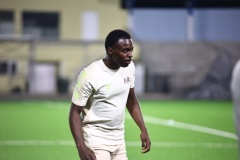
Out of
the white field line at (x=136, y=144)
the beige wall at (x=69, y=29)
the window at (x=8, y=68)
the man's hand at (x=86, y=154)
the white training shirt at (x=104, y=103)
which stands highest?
the white training shirt at (x=104, y=103)

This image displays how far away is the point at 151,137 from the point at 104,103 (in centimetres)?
769

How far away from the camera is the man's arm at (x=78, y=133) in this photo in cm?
482

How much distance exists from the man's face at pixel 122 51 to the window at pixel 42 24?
3263 centimetres

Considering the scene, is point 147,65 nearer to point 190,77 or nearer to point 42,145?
point 190,77

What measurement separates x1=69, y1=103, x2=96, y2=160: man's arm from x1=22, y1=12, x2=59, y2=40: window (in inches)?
1286

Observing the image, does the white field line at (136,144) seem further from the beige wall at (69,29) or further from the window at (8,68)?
the window at (8,68)

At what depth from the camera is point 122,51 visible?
5016mm

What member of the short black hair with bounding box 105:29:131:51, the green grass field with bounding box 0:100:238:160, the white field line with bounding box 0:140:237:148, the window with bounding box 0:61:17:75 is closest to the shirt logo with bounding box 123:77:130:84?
the short black hair with bounding box 105:29:131:51

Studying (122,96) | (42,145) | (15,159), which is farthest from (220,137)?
(122,96)

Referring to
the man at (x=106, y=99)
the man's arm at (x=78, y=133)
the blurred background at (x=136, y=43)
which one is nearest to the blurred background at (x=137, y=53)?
the blurred background at (x=136, y=43)

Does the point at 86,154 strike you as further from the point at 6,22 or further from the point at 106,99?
the point at 6,22

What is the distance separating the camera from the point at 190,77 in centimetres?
3109

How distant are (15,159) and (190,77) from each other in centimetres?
2246

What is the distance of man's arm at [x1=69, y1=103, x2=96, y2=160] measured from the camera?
4816mm
